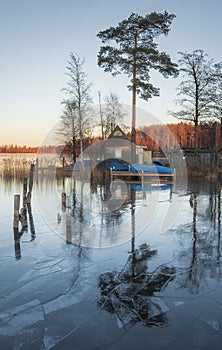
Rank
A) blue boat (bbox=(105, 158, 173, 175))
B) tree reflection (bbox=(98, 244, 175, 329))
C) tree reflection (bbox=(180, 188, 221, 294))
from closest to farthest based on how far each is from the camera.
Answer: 1. tree reflection (bbox=(98, 244, 175, 329))
2. tree reflection (bbox=(180, 188, 221, 294))
3. blue boat (bbox=(105, 158, 173, 175))

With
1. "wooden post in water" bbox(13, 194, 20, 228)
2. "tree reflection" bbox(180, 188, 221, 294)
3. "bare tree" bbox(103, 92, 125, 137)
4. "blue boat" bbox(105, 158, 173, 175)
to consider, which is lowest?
"tree reflection" bbox(180, 188, 221, 294)

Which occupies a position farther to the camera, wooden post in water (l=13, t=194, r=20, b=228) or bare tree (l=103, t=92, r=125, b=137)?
bare tree (l=103, t=92, r=125, b=137)

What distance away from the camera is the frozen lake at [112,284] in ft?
15.7

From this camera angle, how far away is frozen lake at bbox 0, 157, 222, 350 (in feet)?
15.7

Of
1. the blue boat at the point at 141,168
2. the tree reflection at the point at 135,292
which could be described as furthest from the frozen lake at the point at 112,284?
the blue boat at the point at 141,168

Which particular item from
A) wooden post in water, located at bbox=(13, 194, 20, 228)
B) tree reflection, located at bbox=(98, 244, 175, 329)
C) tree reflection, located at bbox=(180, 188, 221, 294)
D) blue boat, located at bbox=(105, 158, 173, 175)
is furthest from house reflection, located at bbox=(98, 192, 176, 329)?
blue boat, located at bbox=(105, 158, 173, 175)

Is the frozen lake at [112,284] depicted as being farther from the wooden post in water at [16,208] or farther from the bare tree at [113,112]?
the bare tree at [113,112]

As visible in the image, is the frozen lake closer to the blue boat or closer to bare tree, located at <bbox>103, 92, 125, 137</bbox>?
the blue boat

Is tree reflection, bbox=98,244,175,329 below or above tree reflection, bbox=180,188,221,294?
below

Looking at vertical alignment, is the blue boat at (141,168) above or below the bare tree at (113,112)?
below

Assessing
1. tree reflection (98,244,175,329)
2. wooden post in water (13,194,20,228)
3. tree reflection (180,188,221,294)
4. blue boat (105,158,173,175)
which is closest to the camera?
tree reflection (98,244,175,329)

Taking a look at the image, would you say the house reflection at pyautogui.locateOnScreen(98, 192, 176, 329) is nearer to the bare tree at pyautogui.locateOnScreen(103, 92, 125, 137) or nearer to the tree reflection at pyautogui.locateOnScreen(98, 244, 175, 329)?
the tree reflection at pyautogui.locateOnScreen(98, 244, 175, 329)

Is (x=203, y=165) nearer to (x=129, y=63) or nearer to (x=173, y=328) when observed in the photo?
(x=129, y=63)

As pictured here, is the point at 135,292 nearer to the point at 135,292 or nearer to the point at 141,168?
the point at 135,292
